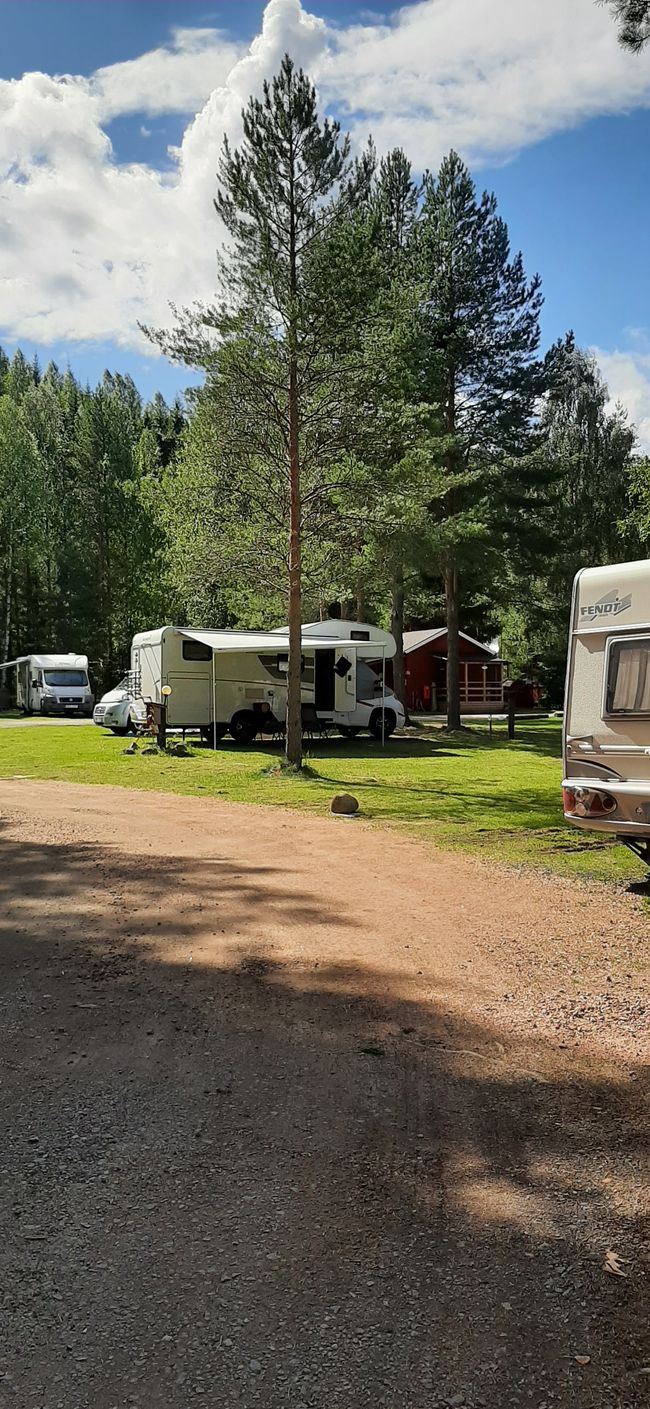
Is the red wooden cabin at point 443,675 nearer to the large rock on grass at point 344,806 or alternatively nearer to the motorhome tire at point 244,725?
the motorhome tire at point 244,725

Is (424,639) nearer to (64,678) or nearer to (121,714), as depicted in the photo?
(64,678)

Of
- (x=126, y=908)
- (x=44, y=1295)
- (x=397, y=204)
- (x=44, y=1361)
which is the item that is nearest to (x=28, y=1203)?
(x=44, y=1295)

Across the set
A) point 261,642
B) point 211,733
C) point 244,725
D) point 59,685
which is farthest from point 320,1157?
point 59,685

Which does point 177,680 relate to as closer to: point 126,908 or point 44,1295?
point 126,908

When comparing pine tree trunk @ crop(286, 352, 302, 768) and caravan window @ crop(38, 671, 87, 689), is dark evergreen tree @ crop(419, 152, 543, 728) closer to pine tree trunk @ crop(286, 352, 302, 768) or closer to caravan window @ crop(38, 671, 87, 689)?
pine tree trunk @ crop(286, 352, 302, 768)

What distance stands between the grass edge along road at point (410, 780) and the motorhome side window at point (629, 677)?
1620 mm

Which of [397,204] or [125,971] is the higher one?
[397,204]

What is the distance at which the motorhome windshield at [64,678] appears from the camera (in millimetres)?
34094

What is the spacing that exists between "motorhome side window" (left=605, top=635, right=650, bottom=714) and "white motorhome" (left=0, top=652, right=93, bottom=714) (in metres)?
29.1

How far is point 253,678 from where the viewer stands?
20766 mm

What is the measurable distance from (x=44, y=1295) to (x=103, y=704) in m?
23.7

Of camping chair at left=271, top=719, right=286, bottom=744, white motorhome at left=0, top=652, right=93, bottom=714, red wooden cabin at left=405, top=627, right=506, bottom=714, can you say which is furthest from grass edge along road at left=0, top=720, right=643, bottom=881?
red wooden cabin at left=405, top=627, right=506, bottom=714

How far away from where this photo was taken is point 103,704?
25.5 metres

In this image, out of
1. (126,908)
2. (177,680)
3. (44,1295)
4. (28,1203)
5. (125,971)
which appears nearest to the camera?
(44,1295)
